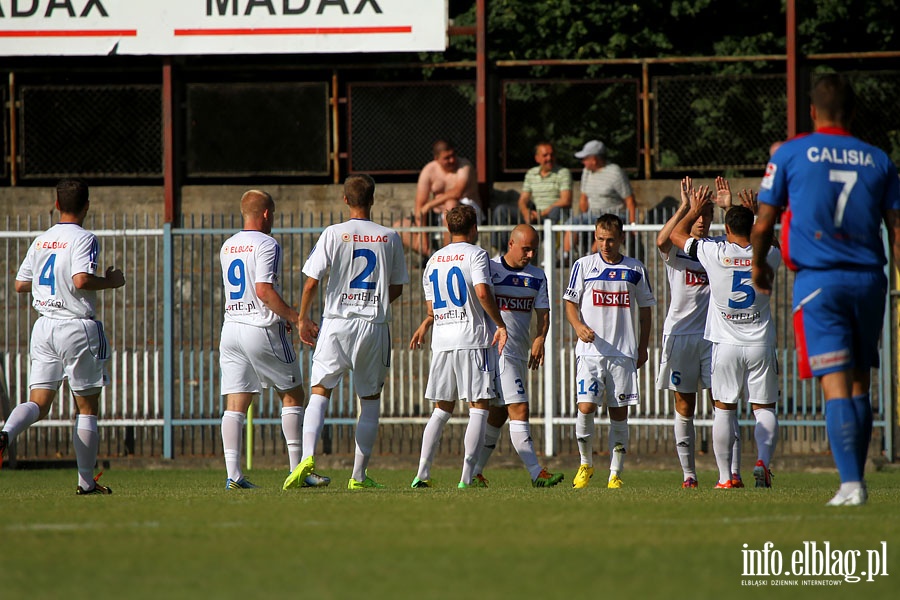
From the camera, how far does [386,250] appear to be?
987 cm

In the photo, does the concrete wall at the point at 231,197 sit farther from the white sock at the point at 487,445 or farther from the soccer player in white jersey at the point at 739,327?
the soccer player in white jersey at the point at 739,327

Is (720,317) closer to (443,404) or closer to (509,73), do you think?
(443,404)

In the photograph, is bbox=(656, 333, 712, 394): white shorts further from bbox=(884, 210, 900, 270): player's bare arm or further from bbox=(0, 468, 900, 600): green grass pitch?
bbox=(884, 210, 900, 270): player's bare arm

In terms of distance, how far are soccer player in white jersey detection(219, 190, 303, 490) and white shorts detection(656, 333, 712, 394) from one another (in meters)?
3.11

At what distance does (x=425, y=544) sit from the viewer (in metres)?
5.84

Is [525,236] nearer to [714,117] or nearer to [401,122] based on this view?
[401,122]

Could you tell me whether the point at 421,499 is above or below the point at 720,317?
below

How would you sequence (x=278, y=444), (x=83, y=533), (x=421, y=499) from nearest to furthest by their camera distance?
(x=83, y=533)
(x=421, y=499)
(x=278, y=444)

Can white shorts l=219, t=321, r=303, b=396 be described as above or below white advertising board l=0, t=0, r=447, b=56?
below

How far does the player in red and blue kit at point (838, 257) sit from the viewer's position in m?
6.98

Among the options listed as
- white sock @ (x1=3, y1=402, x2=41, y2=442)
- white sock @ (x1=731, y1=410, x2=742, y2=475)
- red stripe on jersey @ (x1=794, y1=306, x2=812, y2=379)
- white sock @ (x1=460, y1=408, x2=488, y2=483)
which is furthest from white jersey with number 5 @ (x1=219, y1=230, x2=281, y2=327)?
red stripe on jersey @ (x1=794, y1=306, x2=812, y2=379)

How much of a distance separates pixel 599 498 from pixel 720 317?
2.82m

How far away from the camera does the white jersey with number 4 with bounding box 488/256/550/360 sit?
1084 centimetres

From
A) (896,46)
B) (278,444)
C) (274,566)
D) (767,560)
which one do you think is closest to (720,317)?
(767,560)
